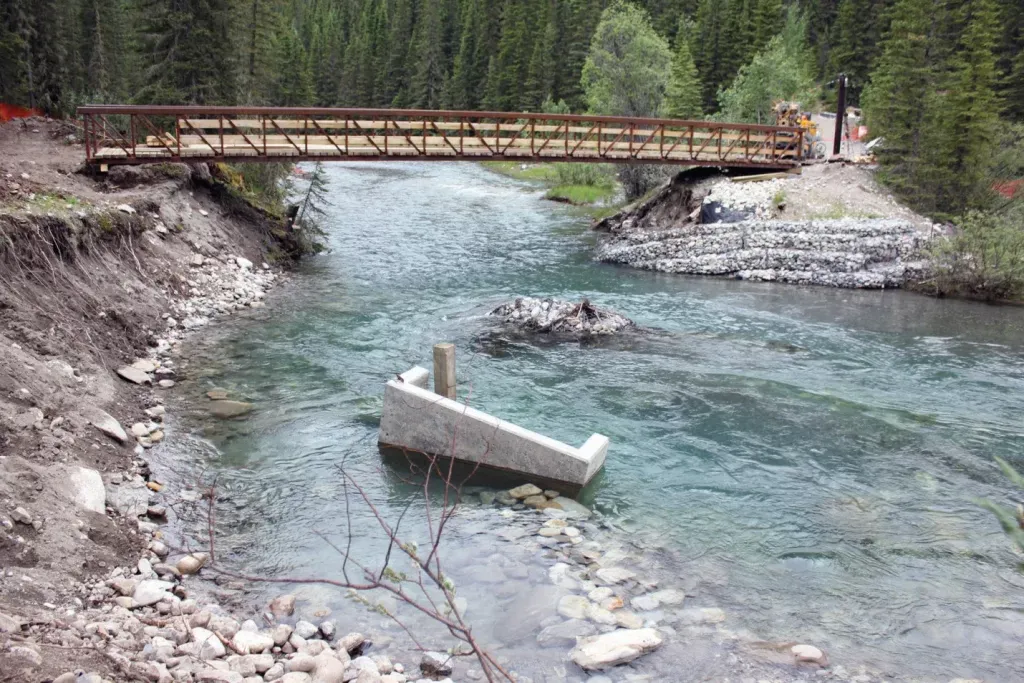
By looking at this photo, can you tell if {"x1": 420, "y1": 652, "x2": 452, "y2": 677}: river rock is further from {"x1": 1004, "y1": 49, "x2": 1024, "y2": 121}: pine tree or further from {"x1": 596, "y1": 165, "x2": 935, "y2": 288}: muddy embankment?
{"x1": 1004, "y1": 49, "x2": 1024, "y2": 121}: pine tree

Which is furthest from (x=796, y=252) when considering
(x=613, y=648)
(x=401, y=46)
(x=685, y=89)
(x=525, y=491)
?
(x=401, y=46)

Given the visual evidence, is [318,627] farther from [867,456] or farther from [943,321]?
[943,321]

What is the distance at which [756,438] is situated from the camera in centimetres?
1270

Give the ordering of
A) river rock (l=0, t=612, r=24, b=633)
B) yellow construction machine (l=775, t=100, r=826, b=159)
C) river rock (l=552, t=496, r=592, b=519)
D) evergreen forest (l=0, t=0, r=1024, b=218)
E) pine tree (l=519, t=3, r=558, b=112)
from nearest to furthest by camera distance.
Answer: river rock (l=0, t=612, r=24, b=633) < river rock (l=552, t=496, r=592, b=519) < evergreen forest (l=0, t=0, r=1024, b=218) < yellow construction machine (l=775, t=100, r=826, b=159) < pine tree (l=519, t=3, r=558, b=112)

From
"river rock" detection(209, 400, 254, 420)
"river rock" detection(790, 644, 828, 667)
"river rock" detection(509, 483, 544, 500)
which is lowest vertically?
"river rock" detection(790, 644, 828, 667)

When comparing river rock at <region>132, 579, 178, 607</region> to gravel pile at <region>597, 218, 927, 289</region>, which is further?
gravel pile at <region>597, 218, 927, 289</region>

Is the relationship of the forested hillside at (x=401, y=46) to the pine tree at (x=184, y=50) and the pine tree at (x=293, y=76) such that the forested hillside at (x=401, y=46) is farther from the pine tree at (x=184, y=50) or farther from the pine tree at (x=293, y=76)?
the pine tree at (x=293, y=76)

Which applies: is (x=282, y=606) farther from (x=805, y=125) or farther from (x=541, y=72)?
(x=541, y=72)

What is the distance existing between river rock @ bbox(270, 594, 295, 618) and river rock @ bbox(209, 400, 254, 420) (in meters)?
5.30

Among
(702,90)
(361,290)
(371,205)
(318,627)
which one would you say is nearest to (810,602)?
(318,627)

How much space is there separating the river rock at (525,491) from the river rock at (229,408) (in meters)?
4.87

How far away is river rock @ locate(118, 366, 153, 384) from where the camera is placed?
13719mm

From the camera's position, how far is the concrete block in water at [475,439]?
11117 mm

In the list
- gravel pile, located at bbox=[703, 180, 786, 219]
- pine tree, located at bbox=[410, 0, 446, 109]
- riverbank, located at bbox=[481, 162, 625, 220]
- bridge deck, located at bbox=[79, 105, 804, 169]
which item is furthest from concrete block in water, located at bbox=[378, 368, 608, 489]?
pine tree, located at bbox=[410, 0, 446, 109]
